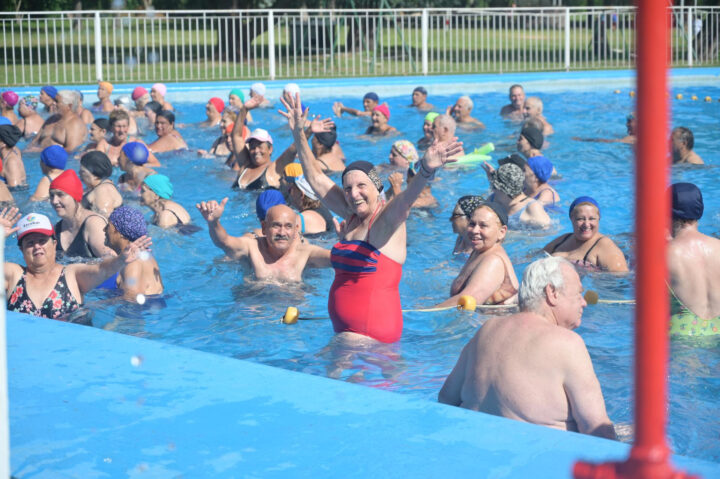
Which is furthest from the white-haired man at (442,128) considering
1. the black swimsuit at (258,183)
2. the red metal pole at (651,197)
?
the red metal pole at (651,197)

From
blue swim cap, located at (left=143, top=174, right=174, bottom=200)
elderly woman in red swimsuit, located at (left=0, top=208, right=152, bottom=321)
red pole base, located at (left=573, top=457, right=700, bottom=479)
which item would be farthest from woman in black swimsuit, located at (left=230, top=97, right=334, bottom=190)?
red pole base, located at (left=573, top=457, right=700, bottom=479)

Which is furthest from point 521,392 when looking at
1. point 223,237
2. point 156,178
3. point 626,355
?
point 156,178

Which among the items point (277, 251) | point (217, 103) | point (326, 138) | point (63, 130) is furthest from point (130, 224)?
point (217, 103)

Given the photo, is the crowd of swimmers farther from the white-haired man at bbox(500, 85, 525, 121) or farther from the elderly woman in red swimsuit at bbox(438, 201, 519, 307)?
the white-haired man at bbox(500, 85, 525, 121)

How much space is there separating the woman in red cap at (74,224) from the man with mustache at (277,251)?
1200mm

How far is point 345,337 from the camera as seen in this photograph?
18.9ft

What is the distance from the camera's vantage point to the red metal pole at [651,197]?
4.29ft

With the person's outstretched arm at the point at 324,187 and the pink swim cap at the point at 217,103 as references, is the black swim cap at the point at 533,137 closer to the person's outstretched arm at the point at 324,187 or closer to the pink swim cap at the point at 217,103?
the person's outstretched arm at the point at 324,187

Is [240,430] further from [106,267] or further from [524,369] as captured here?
[106,267]

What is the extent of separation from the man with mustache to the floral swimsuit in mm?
1429

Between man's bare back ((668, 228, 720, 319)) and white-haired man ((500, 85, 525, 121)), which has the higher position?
white-haired man ((500, 85, 525, 121))

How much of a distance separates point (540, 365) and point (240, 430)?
1295mm

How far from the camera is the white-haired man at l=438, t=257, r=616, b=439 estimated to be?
3.72m

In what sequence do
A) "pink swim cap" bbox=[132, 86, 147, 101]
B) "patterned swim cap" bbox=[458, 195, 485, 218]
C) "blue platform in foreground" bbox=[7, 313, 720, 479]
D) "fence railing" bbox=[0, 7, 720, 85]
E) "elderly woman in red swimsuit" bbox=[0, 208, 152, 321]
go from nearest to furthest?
"blue platform in foreground" bbox=[7, 313, 720, 479] → "elderly woman in red swimsuit" bbox=[0, 208, 152, 321] → "patterned swim cap" bbox=[458, 195, 485, 218] → "pink swim cap" bbox=[132, 86, 147, 101] → "fence railing" bbox=[0, 7, 720, 85]
